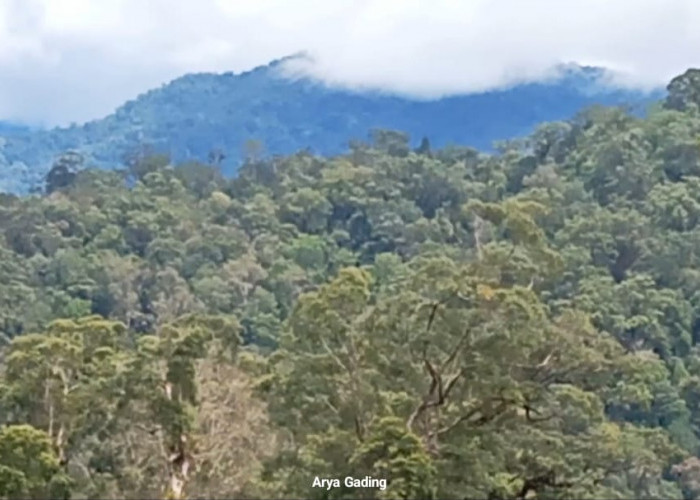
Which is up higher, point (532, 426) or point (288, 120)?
point (288, 120)

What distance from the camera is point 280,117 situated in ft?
181

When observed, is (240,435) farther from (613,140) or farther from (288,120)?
(288,120)

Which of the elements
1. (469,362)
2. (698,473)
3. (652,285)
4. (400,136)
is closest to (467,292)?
(469,362)

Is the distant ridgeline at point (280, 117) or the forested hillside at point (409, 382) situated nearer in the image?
the forested hillside at point (409, 382)

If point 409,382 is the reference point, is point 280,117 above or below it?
above

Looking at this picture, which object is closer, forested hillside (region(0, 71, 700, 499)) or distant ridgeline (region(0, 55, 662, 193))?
forested hillside (region(0, 71, 700, 499))

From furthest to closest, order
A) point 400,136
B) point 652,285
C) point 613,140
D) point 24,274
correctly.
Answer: point 400,136
point 613,140
point 24,274
point 652,285

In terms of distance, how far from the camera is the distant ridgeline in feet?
171

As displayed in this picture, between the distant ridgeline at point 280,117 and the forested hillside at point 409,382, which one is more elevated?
the distant ridgeline at point 280,117

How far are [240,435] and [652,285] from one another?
45.4 feet

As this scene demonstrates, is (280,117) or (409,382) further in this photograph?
(280,117)

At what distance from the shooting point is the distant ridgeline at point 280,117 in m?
52.1

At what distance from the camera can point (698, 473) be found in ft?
54.9

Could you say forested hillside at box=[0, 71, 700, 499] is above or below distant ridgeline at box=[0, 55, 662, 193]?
below
